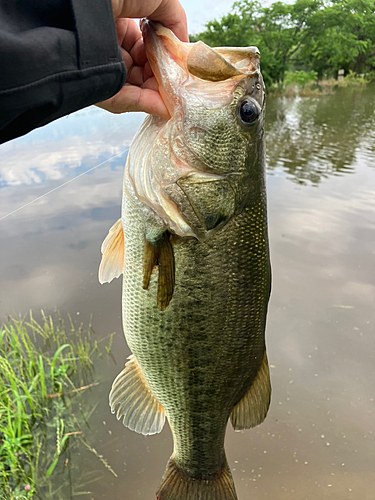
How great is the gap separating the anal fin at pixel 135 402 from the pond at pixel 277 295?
1.24 metres

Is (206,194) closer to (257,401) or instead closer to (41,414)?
(257,401)

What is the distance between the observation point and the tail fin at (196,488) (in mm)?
1535

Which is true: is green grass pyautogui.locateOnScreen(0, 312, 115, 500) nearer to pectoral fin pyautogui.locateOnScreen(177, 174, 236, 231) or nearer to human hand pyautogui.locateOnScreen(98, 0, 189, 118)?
pectoral fin pyautogui.locateOnScreen(177, 174, 236, 231)

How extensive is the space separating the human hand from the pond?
1.51 m

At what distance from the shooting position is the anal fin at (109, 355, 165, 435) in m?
1.53

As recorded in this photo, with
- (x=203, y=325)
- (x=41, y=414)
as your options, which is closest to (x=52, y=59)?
(x=203, y=325)

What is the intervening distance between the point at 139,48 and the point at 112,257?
802mm

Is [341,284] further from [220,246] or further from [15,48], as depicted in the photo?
[15,48]

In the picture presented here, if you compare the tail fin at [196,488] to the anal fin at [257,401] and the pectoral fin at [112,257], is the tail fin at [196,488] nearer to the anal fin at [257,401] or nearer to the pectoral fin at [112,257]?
the anal fin at [257,401]

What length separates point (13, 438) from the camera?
227 centimetres

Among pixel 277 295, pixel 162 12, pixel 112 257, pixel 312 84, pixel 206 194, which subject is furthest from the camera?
pixel 312 84

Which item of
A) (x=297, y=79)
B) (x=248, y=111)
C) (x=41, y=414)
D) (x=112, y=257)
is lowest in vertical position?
(x=41, y=414)

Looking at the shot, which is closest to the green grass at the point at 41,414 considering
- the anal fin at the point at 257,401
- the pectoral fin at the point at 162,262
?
the anal fin at the point at 257,401

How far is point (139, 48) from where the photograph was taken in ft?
4.15
